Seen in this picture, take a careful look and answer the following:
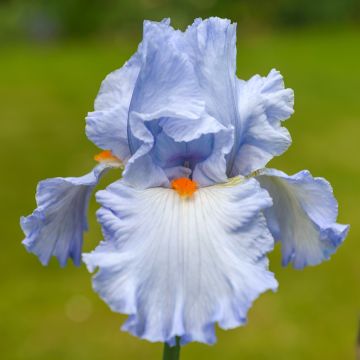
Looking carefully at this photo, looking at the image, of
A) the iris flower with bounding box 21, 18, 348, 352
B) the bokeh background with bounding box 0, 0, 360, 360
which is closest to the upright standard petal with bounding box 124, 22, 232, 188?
the iris flower with bounding box 21, 18, 348, 352

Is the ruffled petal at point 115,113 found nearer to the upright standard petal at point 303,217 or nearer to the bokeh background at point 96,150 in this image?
the upright standard petal at point 303,217

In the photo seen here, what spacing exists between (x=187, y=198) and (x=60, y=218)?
8.0 inches

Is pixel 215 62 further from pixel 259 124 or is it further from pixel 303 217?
pixel 303 217

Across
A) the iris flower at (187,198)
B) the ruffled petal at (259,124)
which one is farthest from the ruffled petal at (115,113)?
the ruffled petal at (259,124)

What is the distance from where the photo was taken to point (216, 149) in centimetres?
92

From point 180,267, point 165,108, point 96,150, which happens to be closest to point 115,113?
point 165,108

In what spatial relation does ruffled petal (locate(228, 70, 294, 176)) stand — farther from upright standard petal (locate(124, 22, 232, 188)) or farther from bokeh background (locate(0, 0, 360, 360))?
bokeh background (locate(0, 0, 360, 360))

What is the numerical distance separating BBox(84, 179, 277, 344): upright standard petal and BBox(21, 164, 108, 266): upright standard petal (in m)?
0.13

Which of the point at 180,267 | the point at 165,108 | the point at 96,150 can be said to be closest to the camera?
the point at 180,267

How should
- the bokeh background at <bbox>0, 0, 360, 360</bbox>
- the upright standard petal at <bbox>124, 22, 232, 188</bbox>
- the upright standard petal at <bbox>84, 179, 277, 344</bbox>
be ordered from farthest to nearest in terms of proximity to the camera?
the bokeh background at <bbox>0, 0, 360, 360</bbox> < the upright standard petal at <bbox>124, 22, 232, 188</bbox> < the upright standard petal at <bbox>84, 179, 277, 344</bbox>

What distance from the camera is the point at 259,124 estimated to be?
3.15 ft

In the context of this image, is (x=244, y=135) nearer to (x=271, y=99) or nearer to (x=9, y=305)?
(x=271, y=99)

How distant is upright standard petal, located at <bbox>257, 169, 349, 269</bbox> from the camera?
3.00ft

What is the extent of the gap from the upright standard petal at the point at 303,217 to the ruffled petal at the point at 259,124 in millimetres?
27
